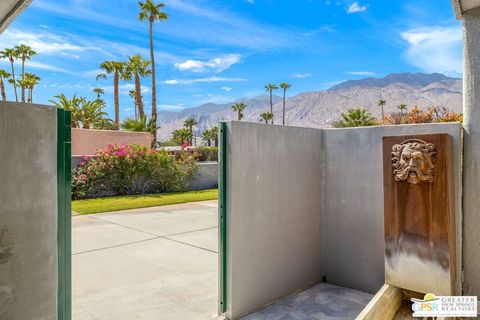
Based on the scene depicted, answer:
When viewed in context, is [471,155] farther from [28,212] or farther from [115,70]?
[115,70]

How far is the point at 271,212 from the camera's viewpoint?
12.9 ft

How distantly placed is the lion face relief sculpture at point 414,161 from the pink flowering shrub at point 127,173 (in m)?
11.6

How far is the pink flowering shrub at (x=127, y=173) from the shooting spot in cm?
1231

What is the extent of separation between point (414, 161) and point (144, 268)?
13.3ft

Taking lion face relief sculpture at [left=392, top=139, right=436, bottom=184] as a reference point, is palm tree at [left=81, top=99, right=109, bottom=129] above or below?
above

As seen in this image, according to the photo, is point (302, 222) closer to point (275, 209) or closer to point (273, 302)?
point (275, 209)

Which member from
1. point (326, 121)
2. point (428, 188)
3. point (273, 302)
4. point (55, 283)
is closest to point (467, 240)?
point (428, 188)

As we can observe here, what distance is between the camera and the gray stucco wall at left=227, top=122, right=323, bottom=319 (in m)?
3.45

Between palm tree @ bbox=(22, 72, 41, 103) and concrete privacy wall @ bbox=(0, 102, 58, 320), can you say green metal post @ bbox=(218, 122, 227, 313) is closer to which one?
concrete privacy wall @ bbox=(0, 102, 58, 320)

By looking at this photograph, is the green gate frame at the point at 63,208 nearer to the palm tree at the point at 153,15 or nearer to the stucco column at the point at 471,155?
the stucco column at the point at 471,155

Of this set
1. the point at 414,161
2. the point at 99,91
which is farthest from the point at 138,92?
the point at 99,91

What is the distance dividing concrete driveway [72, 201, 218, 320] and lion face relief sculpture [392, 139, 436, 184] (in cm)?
263

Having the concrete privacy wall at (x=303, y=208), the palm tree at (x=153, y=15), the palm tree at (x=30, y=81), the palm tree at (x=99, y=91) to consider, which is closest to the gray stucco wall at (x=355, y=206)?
the concrete privacy wall at (x=303, y=208)

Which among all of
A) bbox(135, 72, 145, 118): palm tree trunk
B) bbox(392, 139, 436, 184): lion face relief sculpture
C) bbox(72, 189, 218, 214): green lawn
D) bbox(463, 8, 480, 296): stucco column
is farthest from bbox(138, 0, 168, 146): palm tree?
bbox(463, 8, 480, 296): stucco column
